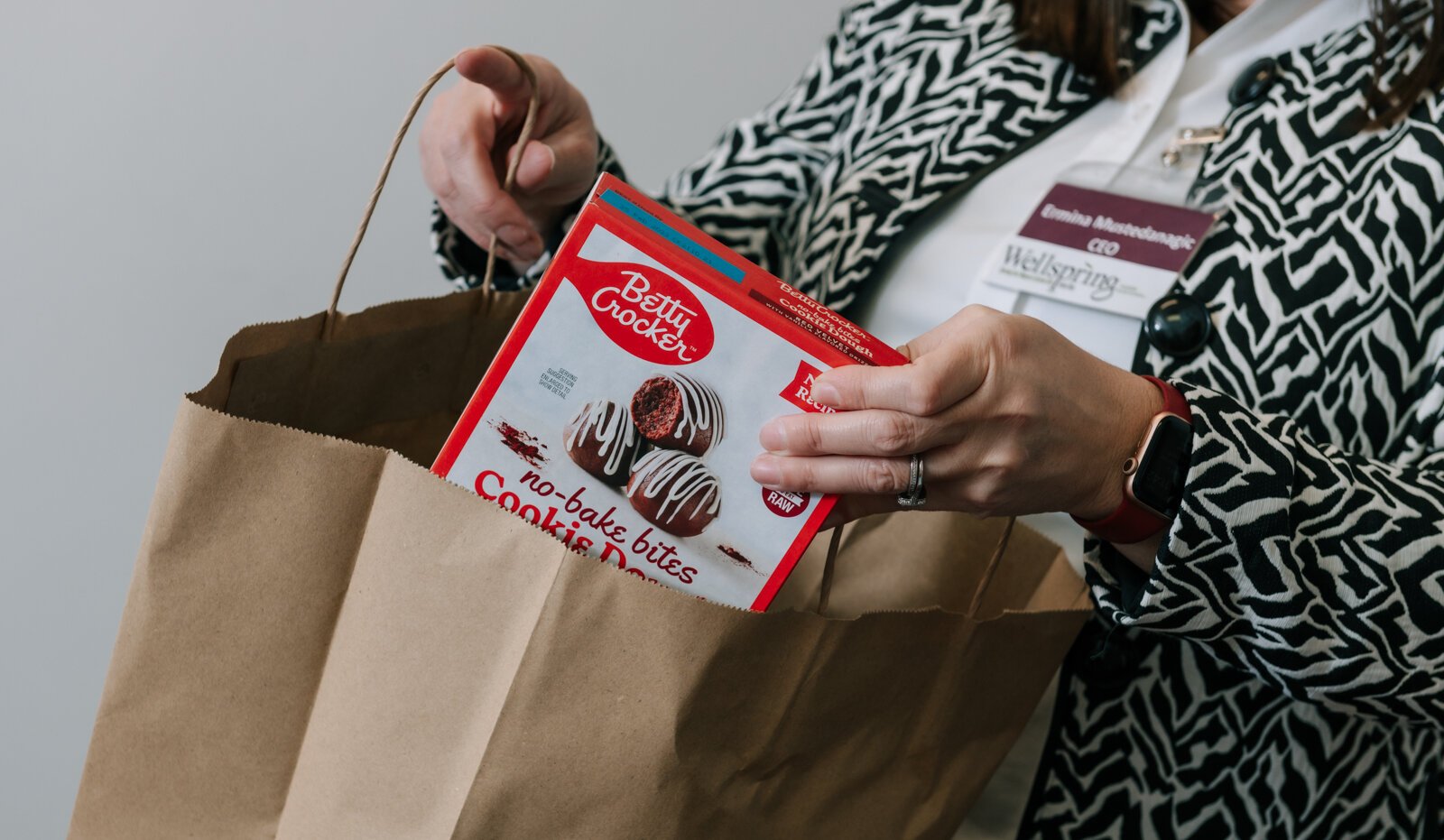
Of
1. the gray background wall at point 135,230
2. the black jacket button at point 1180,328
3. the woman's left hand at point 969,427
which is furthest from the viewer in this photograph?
the gray background wall at point 135,230

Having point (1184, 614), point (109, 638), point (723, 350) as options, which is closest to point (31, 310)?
point (109, 638)

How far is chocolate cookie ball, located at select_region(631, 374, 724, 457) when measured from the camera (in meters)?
0.57

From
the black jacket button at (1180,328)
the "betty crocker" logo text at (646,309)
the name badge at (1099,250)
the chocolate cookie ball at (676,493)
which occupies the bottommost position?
the chocolate cookie ball at (676,493)

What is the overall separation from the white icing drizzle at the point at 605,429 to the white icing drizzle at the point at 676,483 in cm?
1

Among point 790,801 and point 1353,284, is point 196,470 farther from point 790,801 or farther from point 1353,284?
point 1353,284

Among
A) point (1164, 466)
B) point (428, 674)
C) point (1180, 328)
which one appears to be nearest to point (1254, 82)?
point (1180, 328)

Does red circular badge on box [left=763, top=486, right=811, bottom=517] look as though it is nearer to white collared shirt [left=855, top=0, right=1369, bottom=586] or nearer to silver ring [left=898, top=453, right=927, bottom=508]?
silver ring [left=898, top=453, right=927, bottom=508]

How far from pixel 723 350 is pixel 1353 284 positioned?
500mm

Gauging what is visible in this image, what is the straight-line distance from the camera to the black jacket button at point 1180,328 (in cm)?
77

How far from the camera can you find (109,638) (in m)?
1.25

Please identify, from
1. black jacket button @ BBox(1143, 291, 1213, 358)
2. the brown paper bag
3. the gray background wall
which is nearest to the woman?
black jacket button @ BBox(1143, 291, 1213, 358)

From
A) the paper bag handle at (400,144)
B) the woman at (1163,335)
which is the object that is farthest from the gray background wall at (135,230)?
the paper bag handle at (400,144)

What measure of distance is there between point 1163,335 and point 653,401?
41 centimetres

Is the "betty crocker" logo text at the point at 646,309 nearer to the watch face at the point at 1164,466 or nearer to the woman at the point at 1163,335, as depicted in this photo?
the woman at the point at 1163,335
